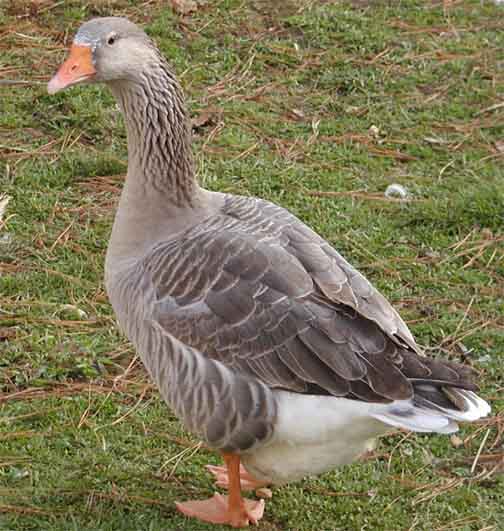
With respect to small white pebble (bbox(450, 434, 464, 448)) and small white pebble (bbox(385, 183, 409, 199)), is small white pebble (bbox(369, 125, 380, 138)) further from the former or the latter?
small white pebble (bbox(450, 434, 464, 448))

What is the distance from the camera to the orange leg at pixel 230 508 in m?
3.89

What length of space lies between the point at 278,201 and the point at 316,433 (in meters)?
2.44

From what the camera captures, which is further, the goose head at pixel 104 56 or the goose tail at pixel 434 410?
the goose head at pixel 104 56

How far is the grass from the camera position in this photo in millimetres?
4141

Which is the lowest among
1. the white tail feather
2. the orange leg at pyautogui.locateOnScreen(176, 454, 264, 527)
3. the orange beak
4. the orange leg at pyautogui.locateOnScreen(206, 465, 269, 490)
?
the orange leg at pyautogui.locateOnScreen(206, 465, 269, 490)

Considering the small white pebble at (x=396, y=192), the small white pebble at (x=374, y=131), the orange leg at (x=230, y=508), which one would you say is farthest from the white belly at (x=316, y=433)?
the small white pebble at (x=374, y=131)

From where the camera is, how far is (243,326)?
365 centimetres

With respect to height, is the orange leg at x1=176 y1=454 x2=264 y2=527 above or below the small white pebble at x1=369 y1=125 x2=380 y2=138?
below

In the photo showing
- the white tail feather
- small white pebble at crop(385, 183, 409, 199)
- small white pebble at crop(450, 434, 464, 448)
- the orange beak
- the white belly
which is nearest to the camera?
the white tail feather

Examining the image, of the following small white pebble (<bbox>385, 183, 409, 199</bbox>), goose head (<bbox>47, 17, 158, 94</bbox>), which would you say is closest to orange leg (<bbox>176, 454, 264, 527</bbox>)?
goose head (<bbox>47, 17, 158, 94</bbox>)

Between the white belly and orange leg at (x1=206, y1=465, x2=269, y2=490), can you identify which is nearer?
the white belly

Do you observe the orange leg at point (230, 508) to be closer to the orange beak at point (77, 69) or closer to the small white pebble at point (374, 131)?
the orange beak at point (77, 69)

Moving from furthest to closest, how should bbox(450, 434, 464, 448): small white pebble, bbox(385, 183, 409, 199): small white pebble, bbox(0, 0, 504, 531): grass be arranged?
bbox(385, 183, 409, 199): small white pebble < bbox(450, 434, 464, 448): small white pebble < bbox(0, 0, 504, 531): grass

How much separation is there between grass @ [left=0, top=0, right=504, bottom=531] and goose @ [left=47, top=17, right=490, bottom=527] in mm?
463
